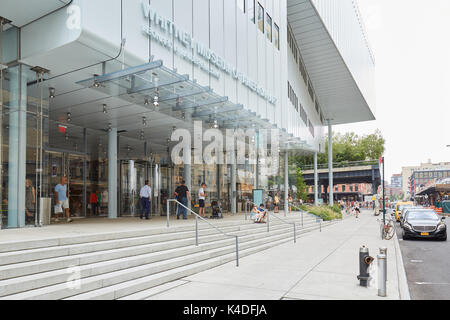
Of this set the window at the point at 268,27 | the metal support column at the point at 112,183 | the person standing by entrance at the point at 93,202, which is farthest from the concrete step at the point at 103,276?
the window at the point at 268,27

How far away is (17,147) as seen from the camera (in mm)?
10438

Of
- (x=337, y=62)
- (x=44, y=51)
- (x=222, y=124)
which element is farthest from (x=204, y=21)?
(x=337, y=62)

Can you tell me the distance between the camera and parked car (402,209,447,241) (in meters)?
16.0

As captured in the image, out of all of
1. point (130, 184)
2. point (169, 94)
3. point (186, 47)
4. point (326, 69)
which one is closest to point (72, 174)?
point (130, 184)

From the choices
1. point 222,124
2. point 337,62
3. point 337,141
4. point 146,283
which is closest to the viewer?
point 146,283

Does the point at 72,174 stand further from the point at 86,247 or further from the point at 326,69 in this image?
the point at 326,69

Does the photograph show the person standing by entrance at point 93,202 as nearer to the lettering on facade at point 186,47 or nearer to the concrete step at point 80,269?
the lettering on facade at point 186,47

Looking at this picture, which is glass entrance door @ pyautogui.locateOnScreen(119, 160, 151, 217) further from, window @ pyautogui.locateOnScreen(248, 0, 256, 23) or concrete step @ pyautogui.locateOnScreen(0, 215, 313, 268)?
concrete step @ pyautogui.locateOnScreen(0, 215, 313, 268)

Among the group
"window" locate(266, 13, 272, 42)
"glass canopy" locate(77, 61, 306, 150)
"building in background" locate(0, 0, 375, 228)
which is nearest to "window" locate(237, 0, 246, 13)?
"building in background" locate(0, 0, 375, 228)

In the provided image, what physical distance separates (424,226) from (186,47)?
1233cm

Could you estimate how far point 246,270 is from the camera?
8875 mm

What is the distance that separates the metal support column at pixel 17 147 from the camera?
10.2 metres

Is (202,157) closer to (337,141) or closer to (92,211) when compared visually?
(92,211)
